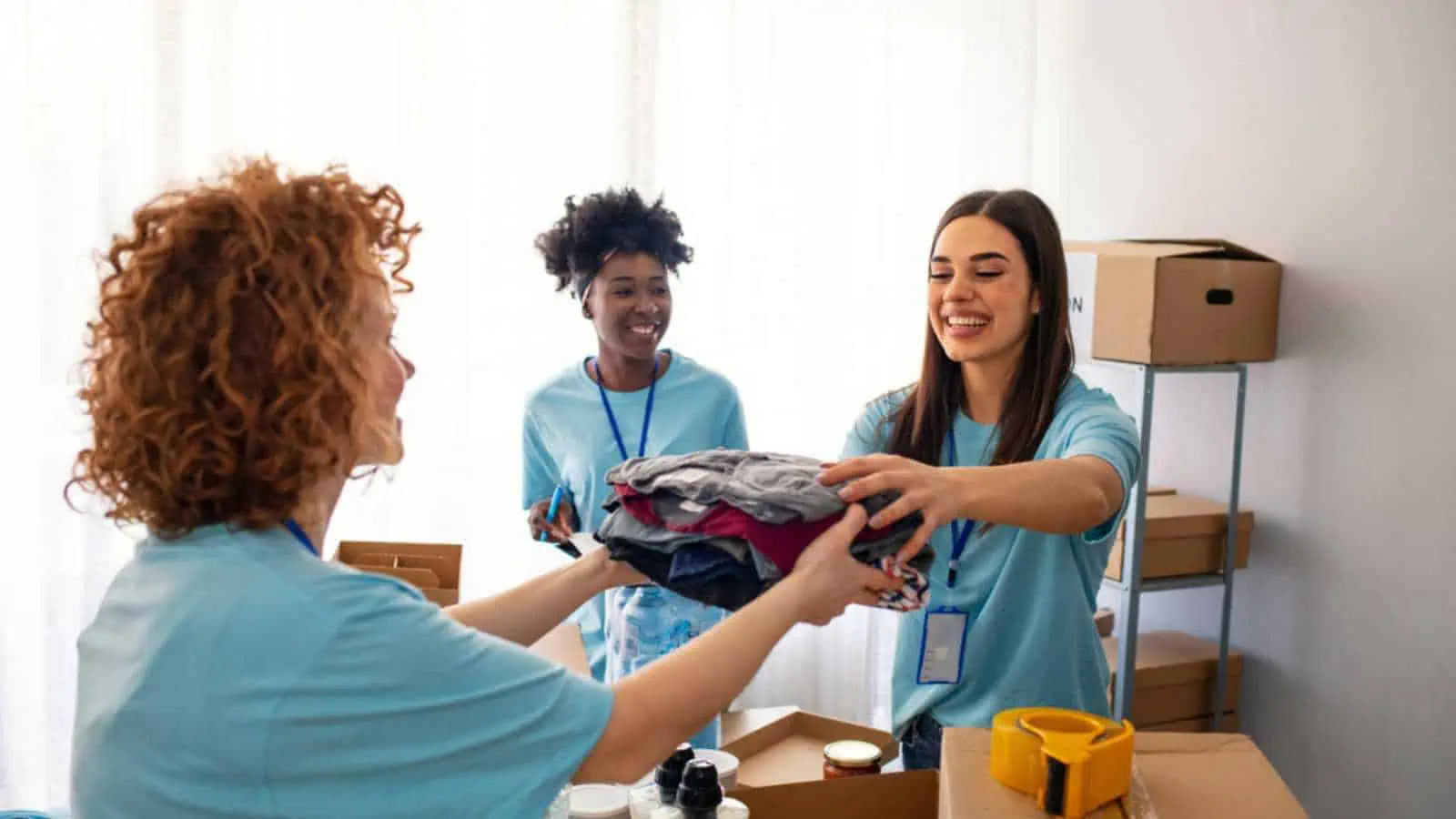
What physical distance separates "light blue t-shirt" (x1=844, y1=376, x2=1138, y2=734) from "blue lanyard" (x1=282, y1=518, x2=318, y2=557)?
36.1 inches

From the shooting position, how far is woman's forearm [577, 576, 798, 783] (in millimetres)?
1066

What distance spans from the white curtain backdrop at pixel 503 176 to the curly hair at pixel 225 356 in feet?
6.62

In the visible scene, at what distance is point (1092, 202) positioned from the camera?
12.5 feet

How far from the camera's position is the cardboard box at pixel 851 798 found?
4.39 ft

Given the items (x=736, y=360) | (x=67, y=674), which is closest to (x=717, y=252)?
(x=736, y=360)

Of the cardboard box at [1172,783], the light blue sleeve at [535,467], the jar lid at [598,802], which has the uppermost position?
the light blue sleeve at [535,467]

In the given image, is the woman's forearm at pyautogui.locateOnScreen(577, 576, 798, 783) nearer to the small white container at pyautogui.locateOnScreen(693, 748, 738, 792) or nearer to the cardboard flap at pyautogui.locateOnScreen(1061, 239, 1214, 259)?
→ the small white container at pyautogui.locateOnScreen(693, 748, 738, 792)

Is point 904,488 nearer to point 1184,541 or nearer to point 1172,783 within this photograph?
point 1172,783

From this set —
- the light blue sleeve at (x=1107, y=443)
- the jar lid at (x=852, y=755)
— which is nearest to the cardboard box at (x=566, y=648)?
the jar lid at (x=852, y=755)

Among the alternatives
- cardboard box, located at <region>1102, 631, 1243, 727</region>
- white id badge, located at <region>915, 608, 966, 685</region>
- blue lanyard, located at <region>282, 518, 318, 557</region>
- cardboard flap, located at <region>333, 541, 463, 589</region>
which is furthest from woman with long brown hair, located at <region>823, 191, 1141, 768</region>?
cardboard box, located at <region>1102, 631, 1243, 727</region>

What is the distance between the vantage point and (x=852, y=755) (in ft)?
5.16

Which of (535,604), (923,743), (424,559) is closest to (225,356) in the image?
(535,604)

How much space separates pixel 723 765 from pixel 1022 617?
486mm

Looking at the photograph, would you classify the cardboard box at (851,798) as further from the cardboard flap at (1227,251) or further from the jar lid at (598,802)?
the cardboard flap at (1227,251)
